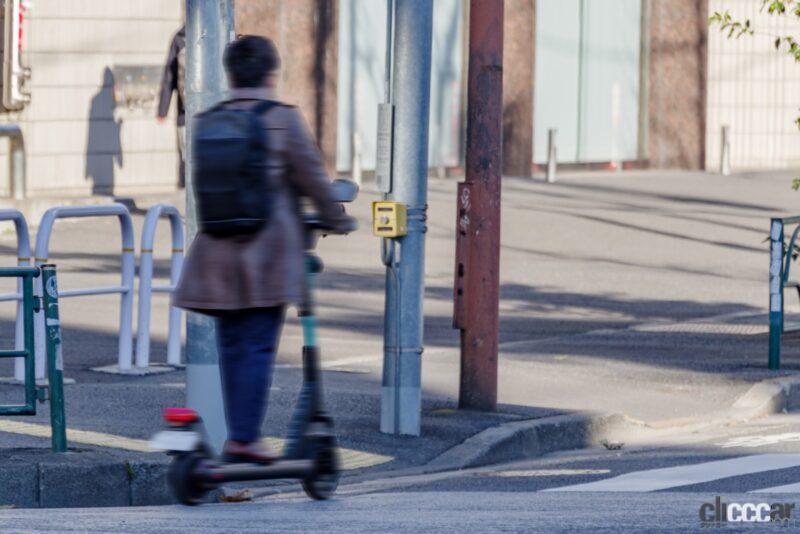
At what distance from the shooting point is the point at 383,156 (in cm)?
1055

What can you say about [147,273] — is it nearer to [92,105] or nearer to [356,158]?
[92,105]

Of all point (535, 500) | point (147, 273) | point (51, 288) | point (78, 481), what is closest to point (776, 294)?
point (147, 273)

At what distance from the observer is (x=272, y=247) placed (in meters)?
6.86

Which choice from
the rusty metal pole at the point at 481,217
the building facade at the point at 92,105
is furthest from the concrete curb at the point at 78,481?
the building facade at the point at 92,105

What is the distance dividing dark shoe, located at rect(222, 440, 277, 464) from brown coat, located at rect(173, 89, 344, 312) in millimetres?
562

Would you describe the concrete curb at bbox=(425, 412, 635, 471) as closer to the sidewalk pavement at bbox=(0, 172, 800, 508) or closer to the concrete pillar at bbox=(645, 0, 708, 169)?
the sidewalk pavement at bbox=(0, 172, 800, 508)

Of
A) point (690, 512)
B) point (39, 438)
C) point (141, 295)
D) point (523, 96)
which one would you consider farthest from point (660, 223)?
point (690, 512)

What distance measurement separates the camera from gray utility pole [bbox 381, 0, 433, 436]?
10570 millimetres

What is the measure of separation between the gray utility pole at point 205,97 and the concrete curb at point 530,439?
1.48 meters

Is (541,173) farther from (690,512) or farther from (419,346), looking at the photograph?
(690,512)

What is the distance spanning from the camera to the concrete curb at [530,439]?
10.3 metres

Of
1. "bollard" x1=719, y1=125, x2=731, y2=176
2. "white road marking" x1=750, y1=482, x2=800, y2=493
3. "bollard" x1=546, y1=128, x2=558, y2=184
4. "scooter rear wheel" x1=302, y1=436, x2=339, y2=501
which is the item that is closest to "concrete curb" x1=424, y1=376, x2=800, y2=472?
"white road marking" x1=750, y1=482, x2=800, y2=493

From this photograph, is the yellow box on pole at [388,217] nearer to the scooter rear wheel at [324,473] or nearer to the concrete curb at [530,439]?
the concrete curb at [530,439]

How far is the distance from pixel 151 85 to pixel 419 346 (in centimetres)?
1310
